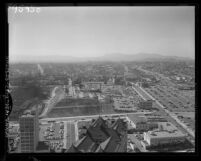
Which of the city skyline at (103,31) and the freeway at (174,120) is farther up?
the city skyline at (103,31)

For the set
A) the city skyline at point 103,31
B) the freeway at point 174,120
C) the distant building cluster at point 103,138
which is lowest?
the distant building cluster at point 103,138

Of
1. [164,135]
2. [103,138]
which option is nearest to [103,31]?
[103,138]

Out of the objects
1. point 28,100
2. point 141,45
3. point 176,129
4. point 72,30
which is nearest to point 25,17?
point 72,30

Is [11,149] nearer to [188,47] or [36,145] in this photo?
[36,145]

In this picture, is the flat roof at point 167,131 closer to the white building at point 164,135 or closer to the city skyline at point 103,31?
the white building at point 164,135

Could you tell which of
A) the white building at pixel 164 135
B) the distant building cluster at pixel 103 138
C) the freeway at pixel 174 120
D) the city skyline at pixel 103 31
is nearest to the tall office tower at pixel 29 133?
the distant building cluster at pixel 103 138

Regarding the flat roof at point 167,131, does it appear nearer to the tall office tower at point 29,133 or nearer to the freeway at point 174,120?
the freeway at point 174,120
